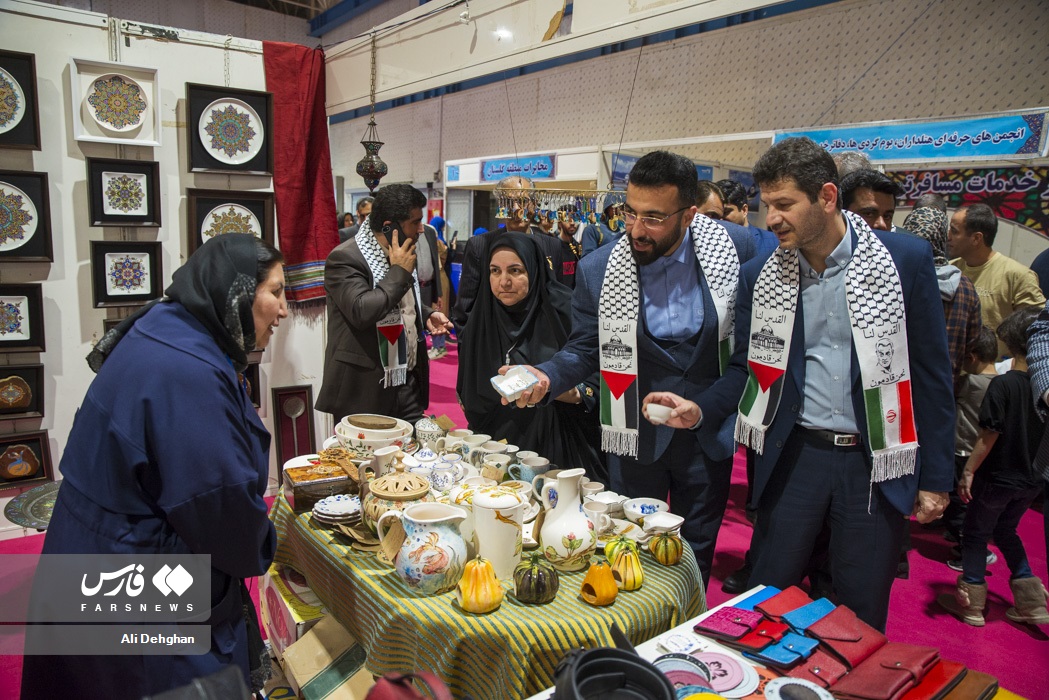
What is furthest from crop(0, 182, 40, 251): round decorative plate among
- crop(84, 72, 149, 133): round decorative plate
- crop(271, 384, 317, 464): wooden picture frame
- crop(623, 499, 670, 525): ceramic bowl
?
crop(623, 499, 670, 525): ceramic bowl

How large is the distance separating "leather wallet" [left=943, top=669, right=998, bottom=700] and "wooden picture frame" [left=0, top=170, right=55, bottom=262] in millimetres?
4039

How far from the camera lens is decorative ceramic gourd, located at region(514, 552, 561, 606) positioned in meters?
1.43

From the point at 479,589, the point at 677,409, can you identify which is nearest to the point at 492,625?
the point at 479,589

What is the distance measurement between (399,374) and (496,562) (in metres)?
1.72

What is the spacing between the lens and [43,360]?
134 inches

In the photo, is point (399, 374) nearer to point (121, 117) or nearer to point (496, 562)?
point (496, 562)

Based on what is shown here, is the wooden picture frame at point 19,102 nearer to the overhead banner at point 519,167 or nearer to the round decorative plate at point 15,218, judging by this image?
the round decorative plate at point 15,218

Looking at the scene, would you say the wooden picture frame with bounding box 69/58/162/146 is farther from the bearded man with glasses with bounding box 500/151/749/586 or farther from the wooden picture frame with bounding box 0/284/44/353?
the bearded man with glasses with bounding box 500/151/749/586

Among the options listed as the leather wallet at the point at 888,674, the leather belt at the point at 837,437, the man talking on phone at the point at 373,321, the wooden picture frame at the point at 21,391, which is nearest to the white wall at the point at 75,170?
the wooden picture frame at the point at 21,391

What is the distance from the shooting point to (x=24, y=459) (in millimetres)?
3375

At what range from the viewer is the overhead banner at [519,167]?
7156mm

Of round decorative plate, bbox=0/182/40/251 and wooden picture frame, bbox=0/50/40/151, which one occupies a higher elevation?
wooden picture frame, bbox=0/50/40/151

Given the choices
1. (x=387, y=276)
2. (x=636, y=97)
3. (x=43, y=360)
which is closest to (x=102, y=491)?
(x=387, y=276)

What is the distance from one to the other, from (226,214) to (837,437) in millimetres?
3424
